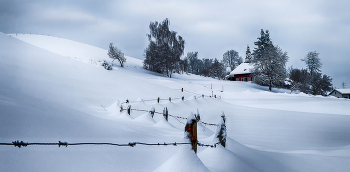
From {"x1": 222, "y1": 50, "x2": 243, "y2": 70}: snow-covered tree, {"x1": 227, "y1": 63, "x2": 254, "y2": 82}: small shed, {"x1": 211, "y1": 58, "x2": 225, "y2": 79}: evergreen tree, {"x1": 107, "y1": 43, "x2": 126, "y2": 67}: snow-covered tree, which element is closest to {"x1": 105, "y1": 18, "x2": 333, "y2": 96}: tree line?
{"x1": 107, "y1": 43, "x2": 126, "y2": 67}: snow-covered tree

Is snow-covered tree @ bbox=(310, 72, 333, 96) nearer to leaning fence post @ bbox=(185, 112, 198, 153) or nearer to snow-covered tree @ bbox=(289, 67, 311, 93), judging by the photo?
snow-covered tree @ bbox=(289, 67, 311, 93)

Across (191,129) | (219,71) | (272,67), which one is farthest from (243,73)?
(191,129)

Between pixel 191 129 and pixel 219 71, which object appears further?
pixel 219 71

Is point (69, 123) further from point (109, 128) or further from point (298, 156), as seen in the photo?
point (298, 156)

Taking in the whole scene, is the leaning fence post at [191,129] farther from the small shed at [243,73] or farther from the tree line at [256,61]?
the small shed at [243,73]

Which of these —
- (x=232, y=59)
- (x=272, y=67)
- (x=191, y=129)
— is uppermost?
(x=232, y=59)

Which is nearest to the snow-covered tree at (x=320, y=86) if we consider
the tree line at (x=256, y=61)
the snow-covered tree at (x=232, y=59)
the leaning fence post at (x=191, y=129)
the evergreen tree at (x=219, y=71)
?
the tree line at (x=256, y=61)

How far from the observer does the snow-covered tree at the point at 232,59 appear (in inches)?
2557

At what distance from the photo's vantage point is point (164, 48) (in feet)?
101

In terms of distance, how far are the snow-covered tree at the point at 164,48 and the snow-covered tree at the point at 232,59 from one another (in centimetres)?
3897

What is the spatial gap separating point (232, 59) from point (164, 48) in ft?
139

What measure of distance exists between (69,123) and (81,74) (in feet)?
30.9

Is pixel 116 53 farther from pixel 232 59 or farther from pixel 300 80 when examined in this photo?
pixel 232 59

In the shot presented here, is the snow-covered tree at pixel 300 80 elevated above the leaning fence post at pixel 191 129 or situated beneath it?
elevated above
